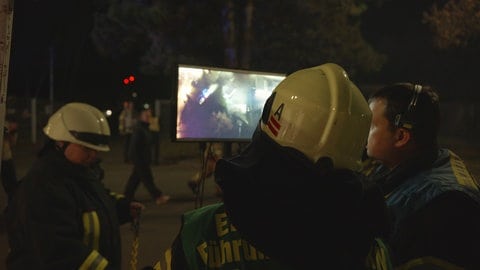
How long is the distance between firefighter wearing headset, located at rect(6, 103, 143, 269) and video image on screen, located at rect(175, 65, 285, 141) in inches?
51.9

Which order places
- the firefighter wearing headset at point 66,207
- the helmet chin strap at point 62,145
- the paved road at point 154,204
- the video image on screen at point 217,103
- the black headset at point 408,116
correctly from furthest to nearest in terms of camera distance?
1. the paved road at point 154,204
2. the video image on screen at point 217,103
3. the helmet chin strap at point 62,145
4. the firefighter wearing headset at point 66,207
5. the black headset at point 408,116

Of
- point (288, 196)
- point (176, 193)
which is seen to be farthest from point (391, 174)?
point (176, 193)

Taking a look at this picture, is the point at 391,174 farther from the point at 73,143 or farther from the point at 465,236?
the point at 73,143

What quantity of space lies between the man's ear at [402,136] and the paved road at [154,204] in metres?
5.10

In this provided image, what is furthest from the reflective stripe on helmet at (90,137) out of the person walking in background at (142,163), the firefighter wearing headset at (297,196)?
the person walking in background at (142,163)

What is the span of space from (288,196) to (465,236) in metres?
0.80

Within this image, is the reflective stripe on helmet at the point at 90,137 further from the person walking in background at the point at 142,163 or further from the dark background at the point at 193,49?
the person walking in background at the point at 142,163

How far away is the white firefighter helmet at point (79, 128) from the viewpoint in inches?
127

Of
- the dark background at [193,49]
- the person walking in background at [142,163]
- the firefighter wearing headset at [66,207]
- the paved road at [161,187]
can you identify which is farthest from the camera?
the dark background at [193,49]

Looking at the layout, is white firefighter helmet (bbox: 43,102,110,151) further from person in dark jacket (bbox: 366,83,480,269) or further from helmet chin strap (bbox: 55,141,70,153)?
person in dark jacket (bbox: 366,83,480,269)

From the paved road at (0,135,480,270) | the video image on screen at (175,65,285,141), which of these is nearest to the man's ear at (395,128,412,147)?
the paved road at (0,135,480,270)

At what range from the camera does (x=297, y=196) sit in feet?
4.57

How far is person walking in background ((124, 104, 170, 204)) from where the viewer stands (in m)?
10.4

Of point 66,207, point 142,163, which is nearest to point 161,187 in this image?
point 142,163
